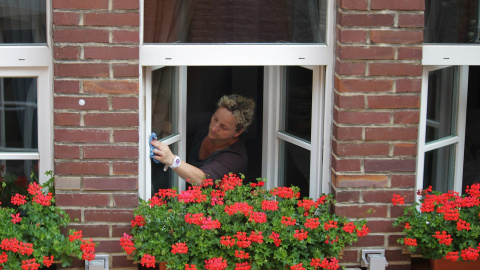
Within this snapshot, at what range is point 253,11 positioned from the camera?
4266mm

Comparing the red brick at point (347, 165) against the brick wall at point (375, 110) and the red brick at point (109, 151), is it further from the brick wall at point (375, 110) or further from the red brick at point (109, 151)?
the red brick at point (109, 151)

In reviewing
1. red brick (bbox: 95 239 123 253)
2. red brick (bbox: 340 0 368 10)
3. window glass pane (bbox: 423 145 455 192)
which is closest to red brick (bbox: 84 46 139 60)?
red brick (bbox: 95 239 123 253)

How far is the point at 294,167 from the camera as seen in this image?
4699 millimetres

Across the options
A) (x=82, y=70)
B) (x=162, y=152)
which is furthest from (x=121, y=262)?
(x=82, y=70)

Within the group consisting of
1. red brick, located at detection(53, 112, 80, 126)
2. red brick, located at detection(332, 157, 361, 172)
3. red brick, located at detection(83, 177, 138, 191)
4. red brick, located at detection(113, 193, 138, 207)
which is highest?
red brick, located at detection(53, 112, 80, 126)

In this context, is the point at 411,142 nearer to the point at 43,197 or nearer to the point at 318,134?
the point at 318,134

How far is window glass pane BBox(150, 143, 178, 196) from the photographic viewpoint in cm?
450

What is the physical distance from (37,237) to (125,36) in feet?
3.27

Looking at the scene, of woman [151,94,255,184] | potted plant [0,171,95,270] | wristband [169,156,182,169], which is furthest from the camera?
woman [151,94,255,184]

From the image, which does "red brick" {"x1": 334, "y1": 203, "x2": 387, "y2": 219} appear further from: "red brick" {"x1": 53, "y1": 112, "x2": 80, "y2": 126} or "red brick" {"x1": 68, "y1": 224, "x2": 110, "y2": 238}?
"red brick" {"x1": 53, "y1": 112, "x2": 80, "y2": 126}

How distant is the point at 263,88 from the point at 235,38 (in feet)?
2.36

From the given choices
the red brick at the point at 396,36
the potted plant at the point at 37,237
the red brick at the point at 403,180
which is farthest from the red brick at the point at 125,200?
the red brick at the point at 396,36

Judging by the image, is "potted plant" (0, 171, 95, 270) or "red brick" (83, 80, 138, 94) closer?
"potted plant" (0, 171, 95, 270)

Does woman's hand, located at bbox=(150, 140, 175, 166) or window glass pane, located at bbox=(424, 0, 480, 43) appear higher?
window glass pane, located at bbox=(424, 0, 480, 43)
